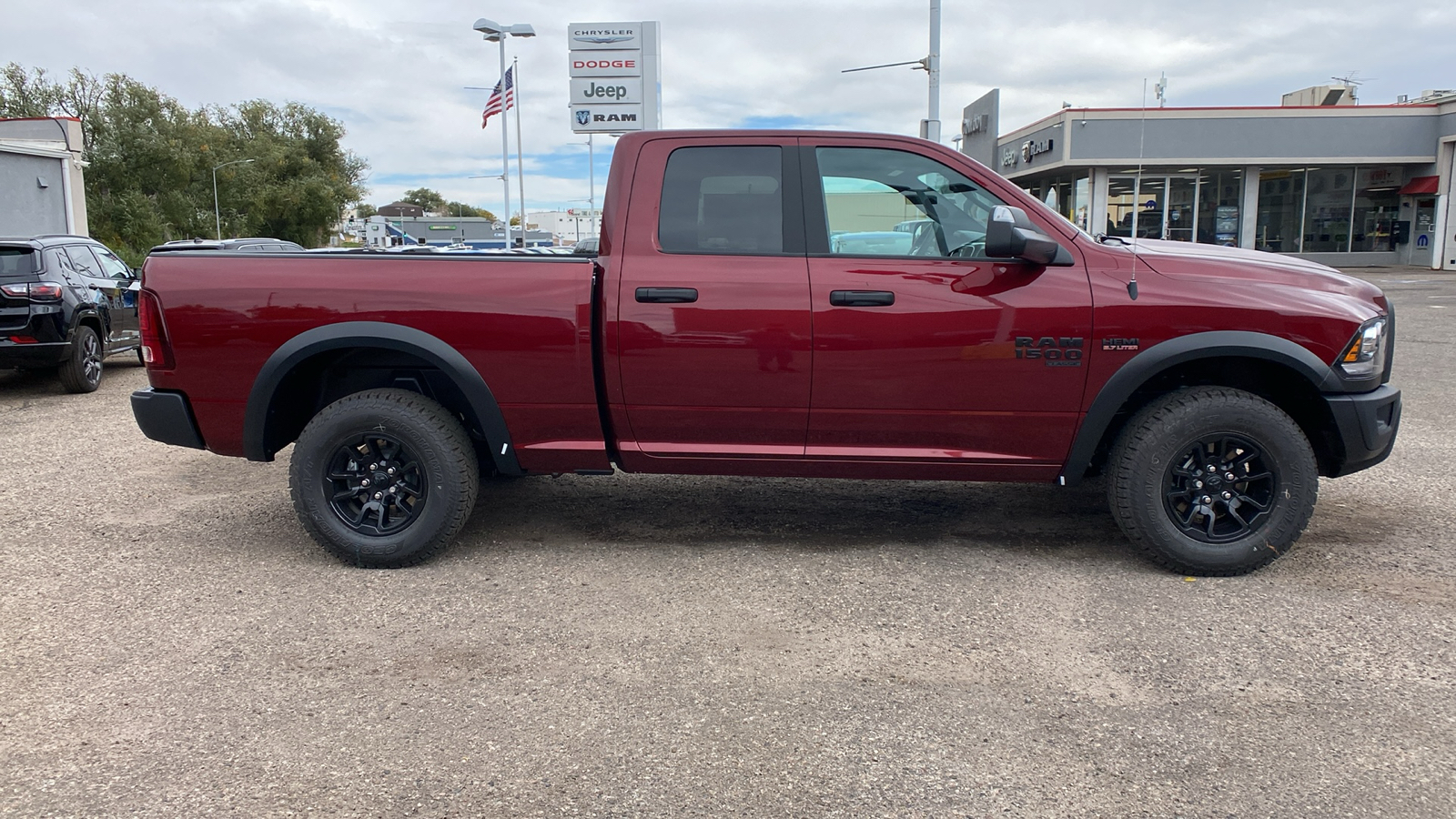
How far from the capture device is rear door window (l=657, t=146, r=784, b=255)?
4.34 meters

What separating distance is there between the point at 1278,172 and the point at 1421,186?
3823 millimetres

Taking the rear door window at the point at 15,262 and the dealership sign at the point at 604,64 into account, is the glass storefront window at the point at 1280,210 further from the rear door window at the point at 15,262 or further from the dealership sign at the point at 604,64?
the rear door window at the point at 15,262

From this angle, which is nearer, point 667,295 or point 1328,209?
point 667,295

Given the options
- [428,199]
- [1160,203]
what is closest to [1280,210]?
[1160,203]

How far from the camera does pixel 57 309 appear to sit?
9.31 meters

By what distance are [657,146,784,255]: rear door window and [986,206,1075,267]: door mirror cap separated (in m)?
0.90

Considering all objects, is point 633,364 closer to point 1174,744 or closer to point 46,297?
point 1174,744

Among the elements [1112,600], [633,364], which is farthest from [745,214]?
[1112,600]

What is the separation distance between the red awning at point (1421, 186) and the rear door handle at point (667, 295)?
3299cm

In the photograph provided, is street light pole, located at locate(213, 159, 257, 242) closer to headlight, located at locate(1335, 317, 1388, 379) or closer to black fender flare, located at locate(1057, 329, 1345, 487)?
black fender flare, located at locate(1057, 329, 1345, 487)

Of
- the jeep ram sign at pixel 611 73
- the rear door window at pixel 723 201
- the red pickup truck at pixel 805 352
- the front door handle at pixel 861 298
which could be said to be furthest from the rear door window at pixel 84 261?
the jeep ram sign at pixel 611 73

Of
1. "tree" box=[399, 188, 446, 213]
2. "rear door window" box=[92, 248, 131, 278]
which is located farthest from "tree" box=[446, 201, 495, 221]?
"rear door window" box=[92, 248, 131, 278]

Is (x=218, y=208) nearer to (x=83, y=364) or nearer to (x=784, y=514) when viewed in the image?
(x=83, y=364)

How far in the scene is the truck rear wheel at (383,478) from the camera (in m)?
4.38
